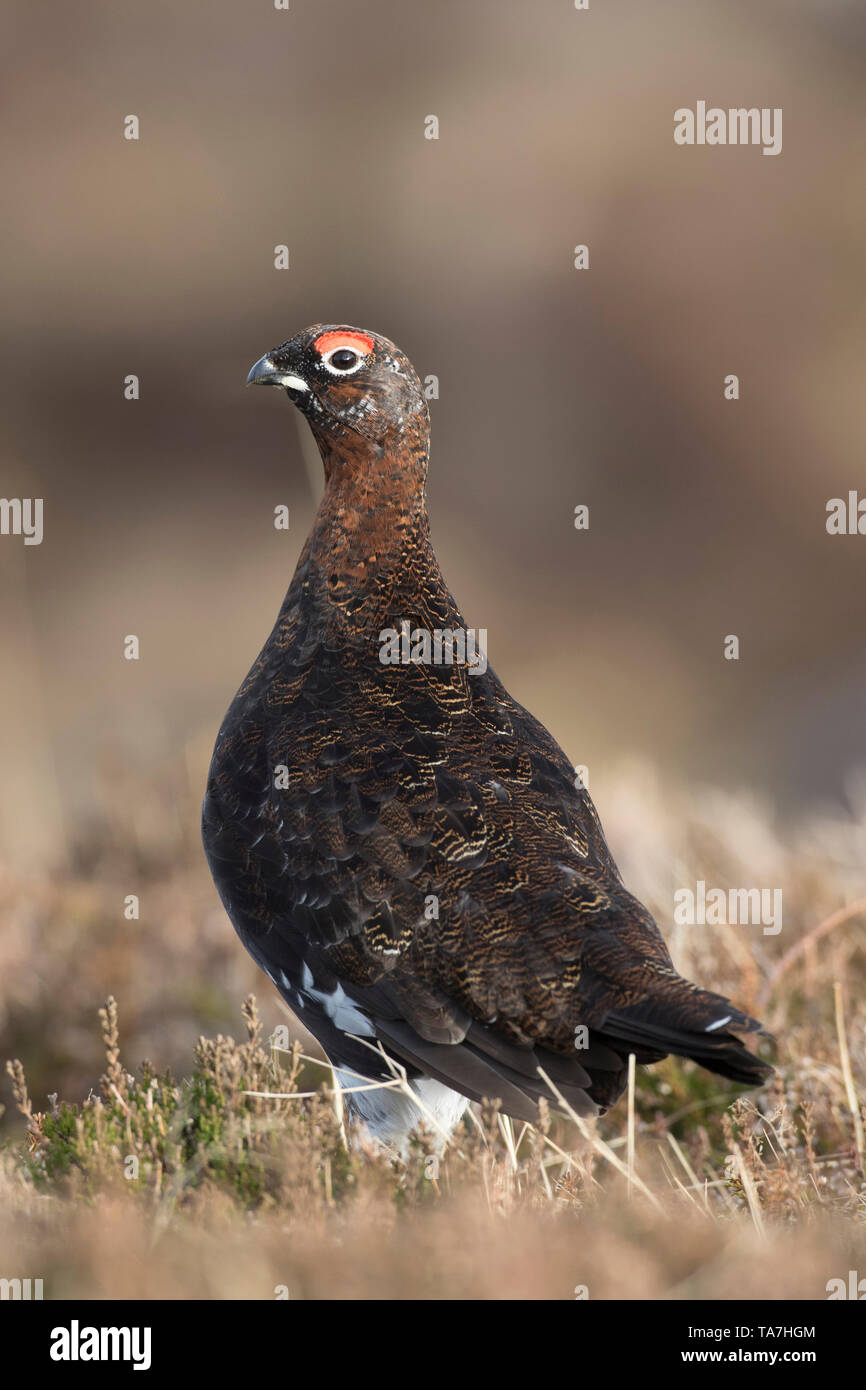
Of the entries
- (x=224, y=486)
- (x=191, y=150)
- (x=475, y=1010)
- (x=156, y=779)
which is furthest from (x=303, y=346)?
(x=191, y=150)

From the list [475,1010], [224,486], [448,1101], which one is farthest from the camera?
[224,486]

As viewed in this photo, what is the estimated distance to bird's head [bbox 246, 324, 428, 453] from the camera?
4.98 metres

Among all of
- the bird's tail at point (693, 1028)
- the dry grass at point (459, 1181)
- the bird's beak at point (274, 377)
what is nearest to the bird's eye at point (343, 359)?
the bird's beak at point (274, 377)

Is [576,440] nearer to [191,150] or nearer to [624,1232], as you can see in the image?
[191,150]

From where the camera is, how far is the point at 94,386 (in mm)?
23203

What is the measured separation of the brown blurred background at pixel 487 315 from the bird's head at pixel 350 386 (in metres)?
13.2

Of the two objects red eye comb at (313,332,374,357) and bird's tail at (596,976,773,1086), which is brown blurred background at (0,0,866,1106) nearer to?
red eye comb at (313,332,374,357)

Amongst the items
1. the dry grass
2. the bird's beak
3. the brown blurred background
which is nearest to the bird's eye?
the bird's beak

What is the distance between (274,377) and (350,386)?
32 centimetres

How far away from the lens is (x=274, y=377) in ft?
16.7

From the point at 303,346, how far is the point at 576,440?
18.4 metres

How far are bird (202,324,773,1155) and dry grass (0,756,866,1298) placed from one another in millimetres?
240

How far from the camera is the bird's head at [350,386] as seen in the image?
16.3 ft

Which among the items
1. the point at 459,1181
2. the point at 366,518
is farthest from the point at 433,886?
the point at 366,518
